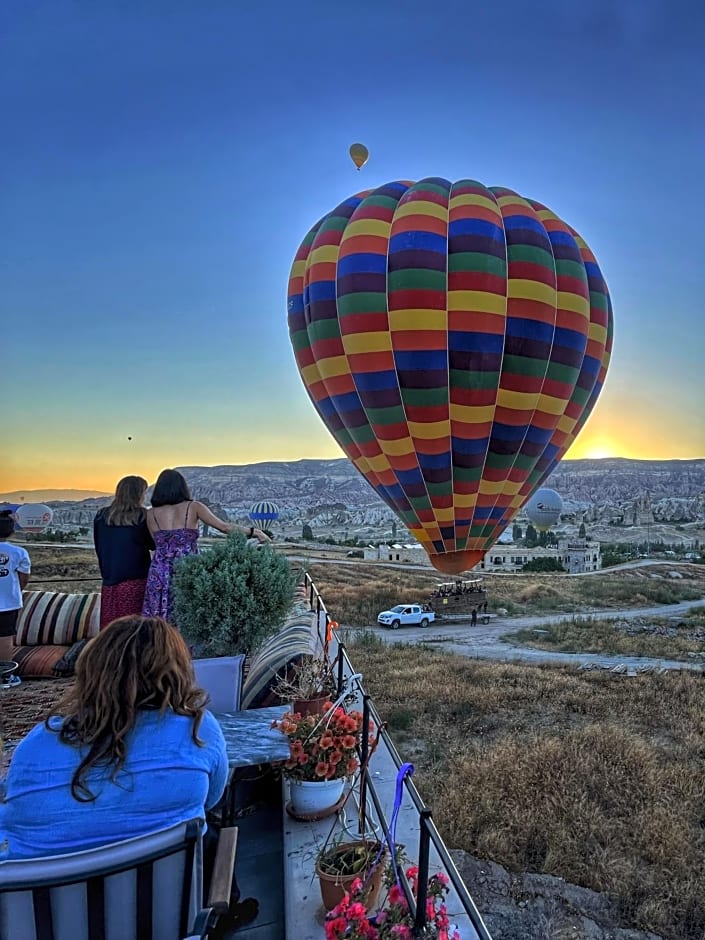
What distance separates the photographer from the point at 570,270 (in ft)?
23.2

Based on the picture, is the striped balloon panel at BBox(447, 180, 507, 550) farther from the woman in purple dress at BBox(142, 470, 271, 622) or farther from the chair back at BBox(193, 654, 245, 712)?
the chair back at BBox(193, 654, 245, 712)

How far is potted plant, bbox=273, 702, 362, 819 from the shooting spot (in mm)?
2605

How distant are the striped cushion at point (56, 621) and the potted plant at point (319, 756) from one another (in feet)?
10.7

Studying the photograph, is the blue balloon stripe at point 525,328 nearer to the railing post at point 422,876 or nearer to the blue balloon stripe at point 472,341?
the blue balloon stripe at point 472,341

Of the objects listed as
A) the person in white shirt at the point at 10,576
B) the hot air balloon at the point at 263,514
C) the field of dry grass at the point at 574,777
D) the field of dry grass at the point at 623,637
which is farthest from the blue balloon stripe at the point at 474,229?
the hot air balloon at the point at 263,514

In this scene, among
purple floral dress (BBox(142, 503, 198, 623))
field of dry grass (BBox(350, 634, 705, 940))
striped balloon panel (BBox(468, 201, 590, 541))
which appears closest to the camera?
purple floral dress (BBox(142, 503, 198, 623))

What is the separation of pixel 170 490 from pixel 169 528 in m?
0.23

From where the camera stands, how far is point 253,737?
263 cm

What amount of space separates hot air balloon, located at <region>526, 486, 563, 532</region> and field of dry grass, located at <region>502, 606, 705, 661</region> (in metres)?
18.3

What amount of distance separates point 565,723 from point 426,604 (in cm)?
1376

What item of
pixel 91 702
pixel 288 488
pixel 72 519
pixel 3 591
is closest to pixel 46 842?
pixel 91 702

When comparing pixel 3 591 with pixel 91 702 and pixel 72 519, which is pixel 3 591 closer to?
pixel 91 702

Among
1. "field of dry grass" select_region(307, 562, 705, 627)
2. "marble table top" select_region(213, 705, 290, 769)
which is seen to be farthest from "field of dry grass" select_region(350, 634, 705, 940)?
"field of dry grass" select_region(307, 562, 705, 627)

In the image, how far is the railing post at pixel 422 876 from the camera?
1.56 meters
